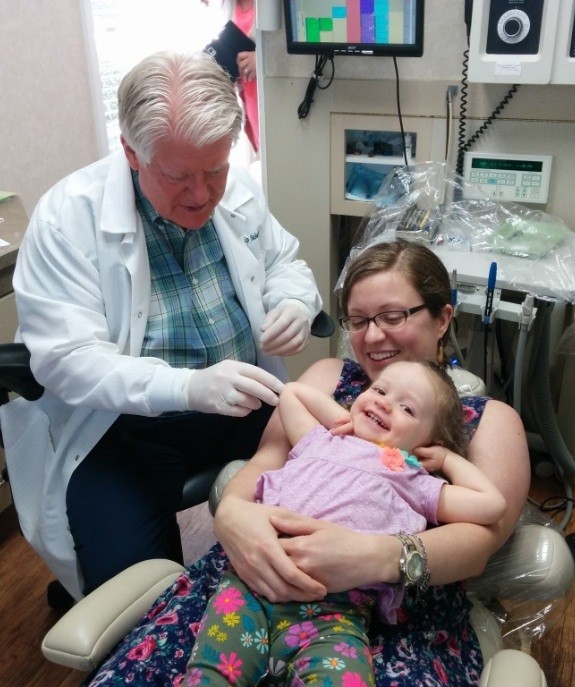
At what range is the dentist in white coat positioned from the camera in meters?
1.33

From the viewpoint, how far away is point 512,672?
98cm

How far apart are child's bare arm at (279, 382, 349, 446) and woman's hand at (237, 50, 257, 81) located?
2.21 m

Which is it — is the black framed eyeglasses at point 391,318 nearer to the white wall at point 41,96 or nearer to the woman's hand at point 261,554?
the woman's hand at point 261,554

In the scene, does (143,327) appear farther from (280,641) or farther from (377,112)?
(377,112)

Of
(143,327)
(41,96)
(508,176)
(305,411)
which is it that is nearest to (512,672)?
(305,411)

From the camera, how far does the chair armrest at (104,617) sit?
3.33 ft

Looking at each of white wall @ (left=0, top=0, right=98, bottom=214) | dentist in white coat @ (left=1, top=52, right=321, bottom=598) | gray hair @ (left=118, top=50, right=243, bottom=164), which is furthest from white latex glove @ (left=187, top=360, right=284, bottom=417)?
white wall @ (left=0, top=0, right=98, bottom=214)

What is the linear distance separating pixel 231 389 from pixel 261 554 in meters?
0.35

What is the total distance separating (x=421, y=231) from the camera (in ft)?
6.77

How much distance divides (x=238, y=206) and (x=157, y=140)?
41 cm

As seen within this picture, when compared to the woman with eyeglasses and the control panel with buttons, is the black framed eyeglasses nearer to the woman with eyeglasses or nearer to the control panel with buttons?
the woman with eyeglasses

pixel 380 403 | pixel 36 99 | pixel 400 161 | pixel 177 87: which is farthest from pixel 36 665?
pixel 36 99

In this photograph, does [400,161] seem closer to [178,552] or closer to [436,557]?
[178,552]

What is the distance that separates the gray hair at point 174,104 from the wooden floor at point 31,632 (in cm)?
116
